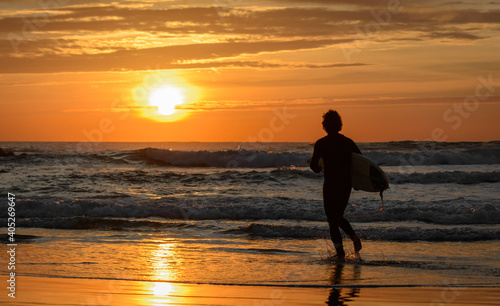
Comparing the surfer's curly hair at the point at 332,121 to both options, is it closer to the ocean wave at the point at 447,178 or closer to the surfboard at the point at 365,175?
→ the surfboard at the point at 365,175

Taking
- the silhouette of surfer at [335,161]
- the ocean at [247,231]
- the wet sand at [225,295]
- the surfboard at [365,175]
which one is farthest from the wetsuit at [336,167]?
the wet sand at [225,295]

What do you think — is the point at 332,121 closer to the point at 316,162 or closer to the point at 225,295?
the point at 316,162

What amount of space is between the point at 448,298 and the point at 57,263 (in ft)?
16.8

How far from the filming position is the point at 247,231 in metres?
11.2

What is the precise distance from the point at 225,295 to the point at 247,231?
516 cm

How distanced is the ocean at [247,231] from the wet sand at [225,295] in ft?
1.00

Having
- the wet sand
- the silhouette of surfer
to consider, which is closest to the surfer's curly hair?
the silhouette of surfer

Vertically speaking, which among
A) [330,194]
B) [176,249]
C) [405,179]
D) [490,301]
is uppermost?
[405,179]

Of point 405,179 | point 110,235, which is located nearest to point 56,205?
point 110,235

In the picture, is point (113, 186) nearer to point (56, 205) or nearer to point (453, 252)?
point (56, 205)

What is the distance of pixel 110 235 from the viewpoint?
1084 cm

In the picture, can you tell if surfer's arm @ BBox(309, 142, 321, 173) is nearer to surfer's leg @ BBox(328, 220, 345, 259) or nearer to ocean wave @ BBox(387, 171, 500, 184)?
surfer's leg @ BBox(328, 220, 345, 259)

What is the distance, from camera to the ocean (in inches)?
288

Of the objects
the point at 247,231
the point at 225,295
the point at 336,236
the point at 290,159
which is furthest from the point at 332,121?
the point at 290,159
